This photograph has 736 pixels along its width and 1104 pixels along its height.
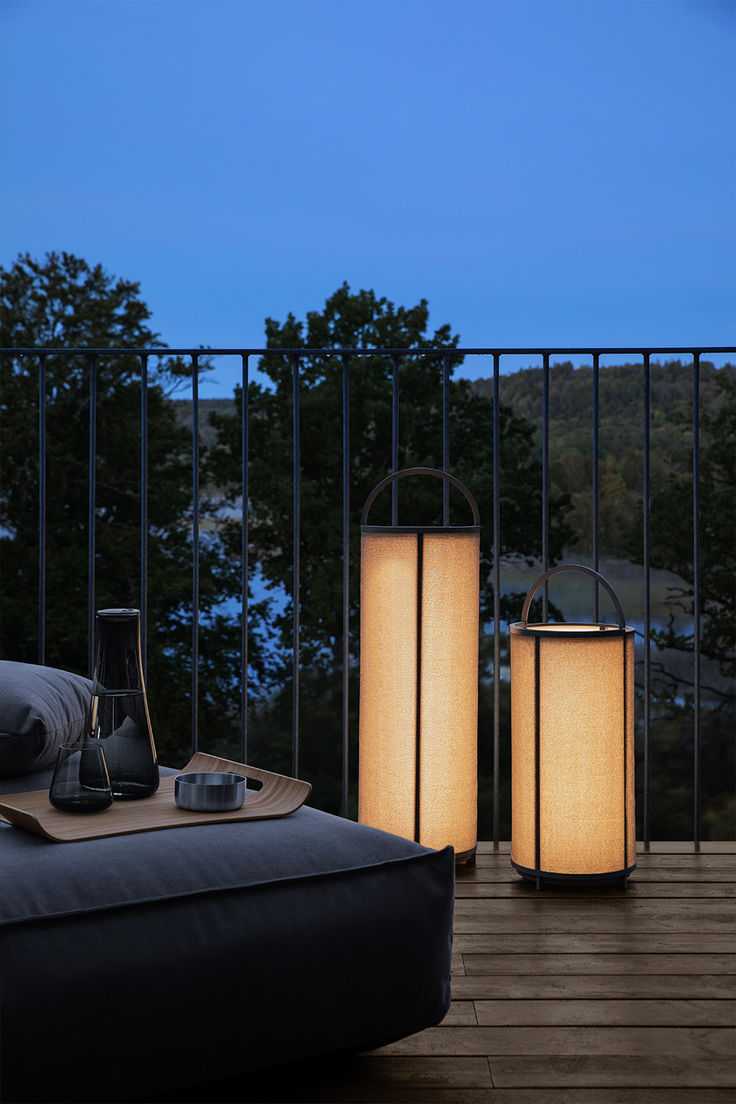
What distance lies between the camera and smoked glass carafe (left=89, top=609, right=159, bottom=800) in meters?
1.42

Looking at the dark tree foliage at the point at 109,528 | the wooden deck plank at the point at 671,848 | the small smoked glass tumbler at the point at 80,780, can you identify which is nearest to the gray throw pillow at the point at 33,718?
the small smoked glass tumbler at the point at 80,780

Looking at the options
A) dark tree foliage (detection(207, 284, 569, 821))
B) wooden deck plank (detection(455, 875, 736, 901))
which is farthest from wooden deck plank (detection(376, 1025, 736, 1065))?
dark tree foliage (detection(207, 284, 569, 821))

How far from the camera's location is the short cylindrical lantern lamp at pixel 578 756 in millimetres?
2041

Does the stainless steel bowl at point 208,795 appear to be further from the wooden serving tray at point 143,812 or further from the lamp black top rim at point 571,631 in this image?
the lamp black top rim at point 571,631

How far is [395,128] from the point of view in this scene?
8.33 meters

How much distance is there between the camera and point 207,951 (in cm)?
117

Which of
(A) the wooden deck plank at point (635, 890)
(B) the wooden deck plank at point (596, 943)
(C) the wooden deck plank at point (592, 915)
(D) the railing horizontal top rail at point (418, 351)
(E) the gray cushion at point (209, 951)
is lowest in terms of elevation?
(A) the wooden deck plank at point (635, 890)

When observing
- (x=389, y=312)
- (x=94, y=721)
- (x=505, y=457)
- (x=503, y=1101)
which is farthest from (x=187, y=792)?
(x=389, y=312)

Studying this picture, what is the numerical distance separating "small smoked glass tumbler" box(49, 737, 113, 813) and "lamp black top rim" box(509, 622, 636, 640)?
964 mm

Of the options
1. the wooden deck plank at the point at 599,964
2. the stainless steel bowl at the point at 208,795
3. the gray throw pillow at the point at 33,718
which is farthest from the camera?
the wooden deck plank at the point at 599,964

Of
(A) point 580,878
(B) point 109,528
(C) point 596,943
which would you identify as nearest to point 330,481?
(B) point 109,528

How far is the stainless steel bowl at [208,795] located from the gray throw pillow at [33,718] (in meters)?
0.23

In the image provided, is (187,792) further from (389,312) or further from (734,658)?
(389,312)

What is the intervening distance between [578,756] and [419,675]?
13.4 inches
